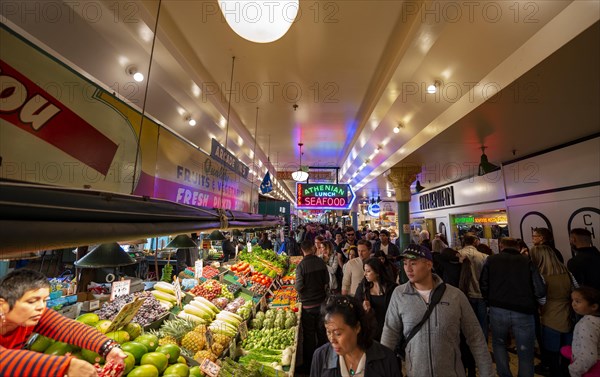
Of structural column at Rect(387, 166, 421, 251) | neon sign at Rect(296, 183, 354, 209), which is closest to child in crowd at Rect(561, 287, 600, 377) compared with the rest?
structural column at Rect(387, 166, 421, 251)

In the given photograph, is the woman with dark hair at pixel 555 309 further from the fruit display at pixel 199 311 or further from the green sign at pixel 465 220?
the green sign at pixel 465 220

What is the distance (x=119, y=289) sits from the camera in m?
3.10

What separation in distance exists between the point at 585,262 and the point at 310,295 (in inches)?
149

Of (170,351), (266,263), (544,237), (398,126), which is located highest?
(398,126)

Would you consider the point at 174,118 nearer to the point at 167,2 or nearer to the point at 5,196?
the point at 167,2

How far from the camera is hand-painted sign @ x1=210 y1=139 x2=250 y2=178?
11.8ft

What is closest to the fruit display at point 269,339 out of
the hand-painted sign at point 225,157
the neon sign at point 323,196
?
the hand-painted sign at point 225,157

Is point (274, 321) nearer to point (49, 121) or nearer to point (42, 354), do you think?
point (42, 354)

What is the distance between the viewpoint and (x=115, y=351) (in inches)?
64.7

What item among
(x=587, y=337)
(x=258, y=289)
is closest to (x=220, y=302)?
(x=258, y=289)

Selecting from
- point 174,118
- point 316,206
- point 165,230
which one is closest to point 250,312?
point 165,230

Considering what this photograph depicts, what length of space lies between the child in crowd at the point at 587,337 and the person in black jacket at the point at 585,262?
1.07m

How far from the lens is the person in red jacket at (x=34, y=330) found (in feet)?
3.59

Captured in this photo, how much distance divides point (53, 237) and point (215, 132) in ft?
19.3
